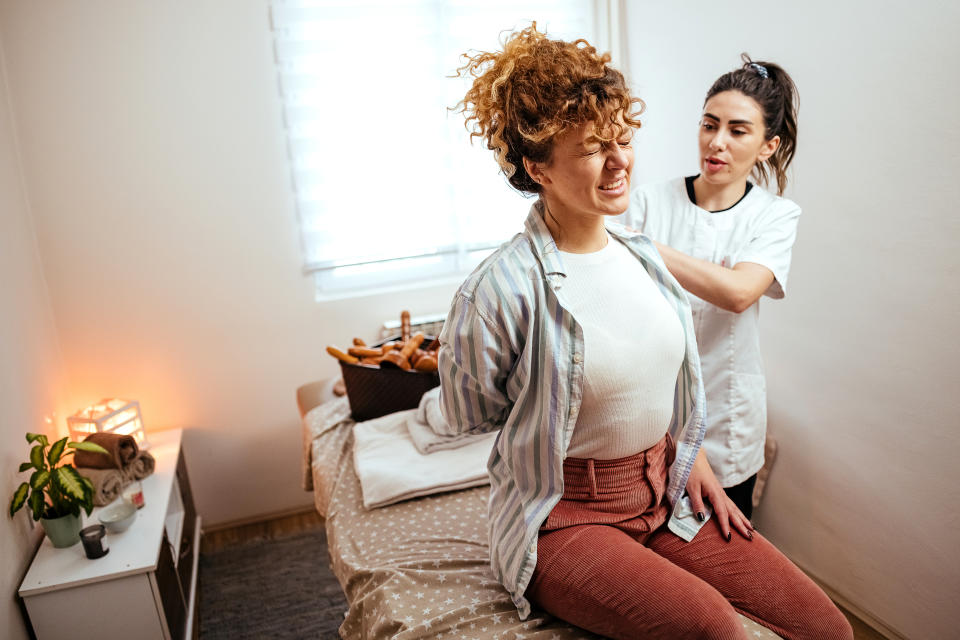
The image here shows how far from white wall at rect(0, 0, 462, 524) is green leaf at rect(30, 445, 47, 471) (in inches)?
32.7

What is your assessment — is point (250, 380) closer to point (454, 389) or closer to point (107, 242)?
point (107, 242)

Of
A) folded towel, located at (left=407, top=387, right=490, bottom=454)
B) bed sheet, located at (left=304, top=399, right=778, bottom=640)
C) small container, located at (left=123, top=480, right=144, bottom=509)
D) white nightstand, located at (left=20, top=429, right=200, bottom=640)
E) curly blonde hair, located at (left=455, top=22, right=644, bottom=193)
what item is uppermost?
curly blonde hair, located at (left=455, top=22, right=644, bottom=193)

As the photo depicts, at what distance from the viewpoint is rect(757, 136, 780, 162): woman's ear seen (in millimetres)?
1521

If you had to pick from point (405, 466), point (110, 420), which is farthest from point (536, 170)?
point (110, 420)

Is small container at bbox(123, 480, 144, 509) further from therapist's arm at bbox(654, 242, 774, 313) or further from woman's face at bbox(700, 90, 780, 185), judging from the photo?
woman's face at bbox(700, 90, 780, 185)

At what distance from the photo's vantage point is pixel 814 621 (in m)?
1.08

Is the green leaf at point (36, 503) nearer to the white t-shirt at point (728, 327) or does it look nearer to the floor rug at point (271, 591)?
the floor rug at point (271, 591)

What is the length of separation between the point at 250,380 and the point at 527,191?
6.01ft

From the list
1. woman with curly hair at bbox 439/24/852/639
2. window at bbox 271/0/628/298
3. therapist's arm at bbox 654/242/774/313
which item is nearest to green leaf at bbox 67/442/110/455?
window at bbox 271/0/628/298

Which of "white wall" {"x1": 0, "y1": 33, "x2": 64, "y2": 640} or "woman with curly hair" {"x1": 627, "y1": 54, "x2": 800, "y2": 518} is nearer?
"woman with curly hair" {"x1": 627, "y1": 54, "x2": 800, "y2": 518}

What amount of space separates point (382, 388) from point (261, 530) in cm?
103

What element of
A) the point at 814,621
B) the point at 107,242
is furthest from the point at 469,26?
the point at 814,621

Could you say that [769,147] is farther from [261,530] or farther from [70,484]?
[261,530]

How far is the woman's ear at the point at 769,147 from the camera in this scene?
1521 millimetres
